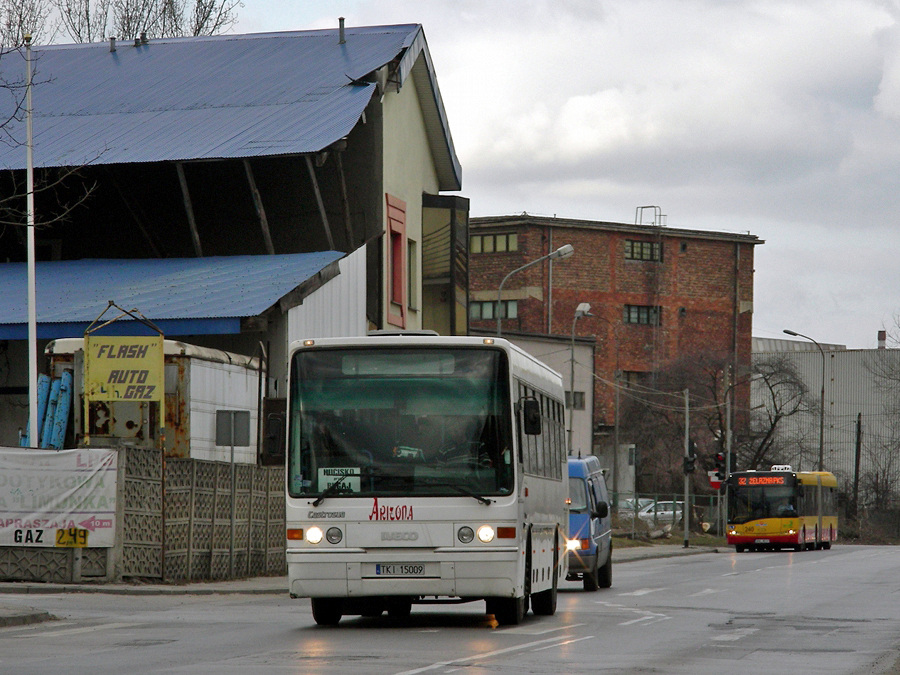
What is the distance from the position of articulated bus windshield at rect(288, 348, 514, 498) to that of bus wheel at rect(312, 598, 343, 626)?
1.37 m

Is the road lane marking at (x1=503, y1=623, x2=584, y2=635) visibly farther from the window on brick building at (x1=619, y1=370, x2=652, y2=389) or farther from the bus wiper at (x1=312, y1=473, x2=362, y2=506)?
the window on brick building at (x1=619, y1=370, x2=652, y2=389)

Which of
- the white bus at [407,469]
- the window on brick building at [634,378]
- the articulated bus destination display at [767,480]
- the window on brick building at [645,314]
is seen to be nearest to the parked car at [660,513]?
the articulated bus destination display at [767,480]

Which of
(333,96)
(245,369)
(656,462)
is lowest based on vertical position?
(656,462)

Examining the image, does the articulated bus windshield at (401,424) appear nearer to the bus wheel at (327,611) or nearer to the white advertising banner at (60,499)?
the bus wheel at (327,611)

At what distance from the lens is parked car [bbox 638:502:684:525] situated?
67500 mm

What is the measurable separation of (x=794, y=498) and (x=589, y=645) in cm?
4323

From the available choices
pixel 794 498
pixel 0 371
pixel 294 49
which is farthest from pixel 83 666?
pixel 794 498

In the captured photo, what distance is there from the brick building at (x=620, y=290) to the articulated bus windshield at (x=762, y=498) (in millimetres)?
26486

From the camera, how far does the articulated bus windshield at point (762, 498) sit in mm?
55062

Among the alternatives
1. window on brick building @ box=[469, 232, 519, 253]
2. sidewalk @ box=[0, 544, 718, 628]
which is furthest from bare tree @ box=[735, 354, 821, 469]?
sidewalk @ box=[0, 544, 718, 628]

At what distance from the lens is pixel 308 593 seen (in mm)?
14922

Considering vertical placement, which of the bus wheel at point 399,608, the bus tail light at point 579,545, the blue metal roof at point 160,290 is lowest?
the bus tail light at point 579,545

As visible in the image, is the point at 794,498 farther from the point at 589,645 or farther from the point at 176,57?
the point at 589,645

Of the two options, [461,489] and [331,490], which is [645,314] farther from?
[331,490]
